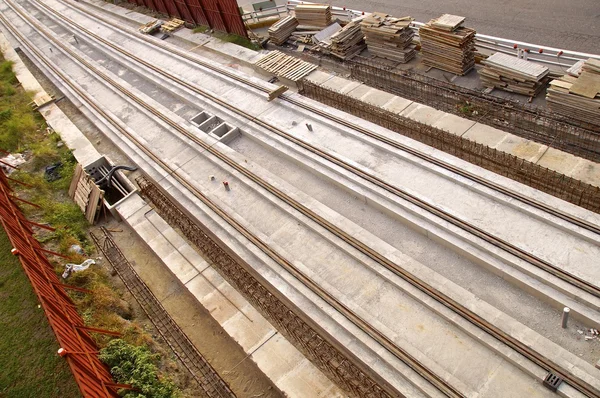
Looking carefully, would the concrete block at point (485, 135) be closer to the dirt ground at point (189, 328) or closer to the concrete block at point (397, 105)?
the concrete block at point (397, 105)

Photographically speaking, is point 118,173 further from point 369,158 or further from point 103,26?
point 103,26

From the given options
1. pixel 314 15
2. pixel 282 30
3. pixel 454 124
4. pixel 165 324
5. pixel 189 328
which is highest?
pixel 314 15

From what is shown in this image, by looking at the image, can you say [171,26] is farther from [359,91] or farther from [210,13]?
[359,91]

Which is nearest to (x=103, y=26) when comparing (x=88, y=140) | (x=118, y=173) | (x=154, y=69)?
(x=154, y=69)

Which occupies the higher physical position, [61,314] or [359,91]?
[61,314]

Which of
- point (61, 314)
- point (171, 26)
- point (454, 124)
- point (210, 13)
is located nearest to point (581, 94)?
point (454, 124)
